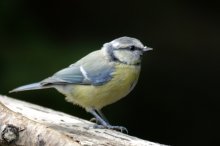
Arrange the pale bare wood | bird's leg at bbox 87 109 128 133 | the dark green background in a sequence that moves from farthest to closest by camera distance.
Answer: the dark green background → bird's leg at bbox 87 109 128 133 → the pale bare wood

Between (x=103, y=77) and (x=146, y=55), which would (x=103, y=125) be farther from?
(x=146, y=55)

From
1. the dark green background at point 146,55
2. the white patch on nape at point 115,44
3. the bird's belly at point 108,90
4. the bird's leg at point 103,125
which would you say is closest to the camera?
the bird's leg at point 103,125

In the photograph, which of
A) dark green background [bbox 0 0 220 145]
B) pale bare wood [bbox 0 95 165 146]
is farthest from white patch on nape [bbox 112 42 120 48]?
dark green background [bbox 0 0 220 145]

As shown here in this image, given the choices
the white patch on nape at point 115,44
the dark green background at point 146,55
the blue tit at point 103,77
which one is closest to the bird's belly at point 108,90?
the blue tit at point 103,77

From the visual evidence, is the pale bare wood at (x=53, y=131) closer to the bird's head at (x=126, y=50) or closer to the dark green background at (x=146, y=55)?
the bird's head at (x=126, y=50)

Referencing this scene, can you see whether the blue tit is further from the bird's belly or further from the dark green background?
the dark green background

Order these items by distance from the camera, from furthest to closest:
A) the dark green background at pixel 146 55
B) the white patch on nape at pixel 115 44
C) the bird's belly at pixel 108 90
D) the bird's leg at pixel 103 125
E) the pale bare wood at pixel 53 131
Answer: the dark green background at pixel 146 55 → the white patch on nape at pixel 115 44 → the bird's belly at pixel 108 90 → the bird's leg at pixel 103 125 → the pale bare wood at pixel 53 131

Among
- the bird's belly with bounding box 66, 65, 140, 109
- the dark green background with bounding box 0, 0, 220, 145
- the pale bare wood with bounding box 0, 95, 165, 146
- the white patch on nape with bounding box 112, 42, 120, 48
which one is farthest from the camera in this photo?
the dark green background with bounding box 0, 0, 220, 145

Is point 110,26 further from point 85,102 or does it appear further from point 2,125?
point 2,125

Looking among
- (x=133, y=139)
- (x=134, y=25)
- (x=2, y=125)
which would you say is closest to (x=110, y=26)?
(x=134, y=25)
